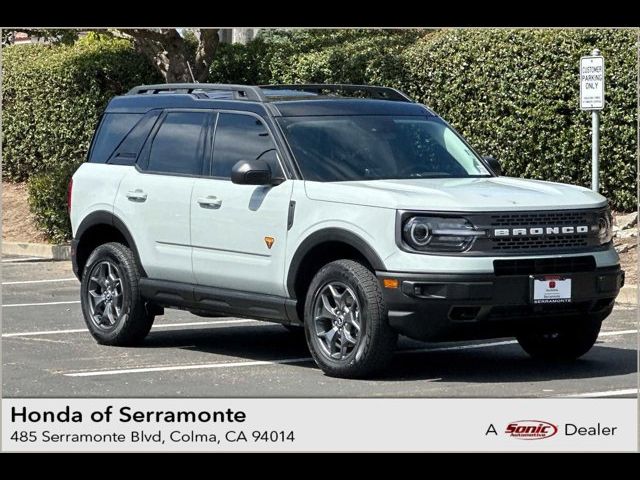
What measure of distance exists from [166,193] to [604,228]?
10.7ft

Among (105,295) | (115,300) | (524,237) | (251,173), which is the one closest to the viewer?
(524,237)

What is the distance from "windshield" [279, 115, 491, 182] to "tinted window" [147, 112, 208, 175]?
86 centimetres

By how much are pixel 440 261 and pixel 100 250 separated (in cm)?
350

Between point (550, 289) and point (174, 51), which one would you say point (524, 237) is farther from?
point (174, 51)

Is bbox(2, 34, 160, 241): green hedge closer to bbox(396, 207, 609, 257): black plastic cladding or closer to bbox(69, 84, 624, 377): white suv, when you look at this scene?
bbox(69, 84, 624, 377): white suv

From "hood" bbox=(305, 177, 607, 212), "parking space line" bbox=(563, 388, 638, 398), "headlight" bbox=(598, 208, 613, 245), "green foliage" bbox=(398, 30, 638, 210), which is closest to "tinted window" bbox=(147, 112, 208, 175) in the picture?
"hood" bbox=(305, 177, 607, 212)

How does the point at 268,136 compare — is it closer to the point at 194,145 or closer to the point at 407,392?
the point at 194,145

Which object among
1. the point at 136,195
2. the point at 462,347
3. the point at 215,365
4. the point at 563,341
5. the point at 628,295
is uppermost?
the point at 136,195

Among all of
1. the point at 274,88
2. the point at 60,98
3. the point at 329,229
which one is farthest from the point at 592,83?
the point at 60,98

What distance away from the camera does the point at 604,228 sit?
9.50 m

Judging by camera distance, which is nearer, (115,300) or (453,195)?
(453,195)

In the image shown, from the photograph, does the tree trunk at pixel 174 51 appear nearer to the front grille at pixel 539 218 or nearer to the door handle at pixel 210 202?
the door handle at pixel 210 202

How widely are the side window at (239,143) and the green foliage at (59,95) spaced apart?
12.6 metres

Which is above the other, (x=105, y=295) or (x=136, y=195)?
(x=136, y=195)
